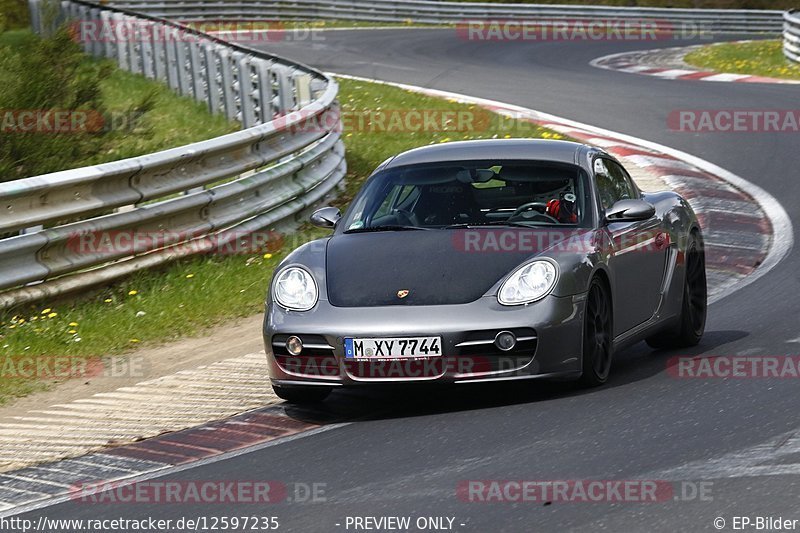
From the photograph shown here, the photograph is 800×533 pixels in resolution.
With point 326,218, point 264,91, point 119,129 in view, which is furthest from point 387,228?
point 264,91

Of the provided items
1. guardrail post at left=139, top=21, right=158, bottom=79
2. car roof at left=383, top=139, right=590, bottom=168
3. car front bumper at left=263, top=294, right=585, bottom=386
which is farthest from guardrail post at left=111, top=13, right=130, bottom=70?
car front bumper at left=263, top=294, right=585, bottom=386

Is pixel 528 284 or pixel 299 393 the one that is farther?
pixel 299 393

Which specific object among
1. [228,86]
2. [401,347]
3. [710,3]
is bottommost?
[710,3]

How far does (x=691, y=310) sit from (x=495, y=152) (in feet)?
5.18

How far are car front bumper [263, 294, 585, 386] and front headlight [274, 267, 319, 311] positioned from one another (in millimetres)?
175

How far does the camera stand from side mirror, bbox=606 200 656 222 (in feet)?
25.0

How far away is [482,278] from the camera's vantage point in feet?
23.2

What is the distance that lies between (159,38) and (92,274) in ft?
41.5

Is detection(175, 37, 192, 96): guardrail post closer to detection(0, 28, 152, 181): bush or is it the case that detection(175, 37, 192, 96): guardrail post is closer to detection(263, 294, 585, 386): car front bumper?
detection(0, 28, 152, 181): bush

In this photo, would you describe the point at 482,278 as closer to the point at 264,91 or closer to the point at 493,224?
the point at 493,224

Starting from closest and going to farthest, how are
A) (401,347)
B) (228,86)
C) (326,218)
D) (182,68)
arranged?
(401,347) < (326,218) < (228,86) < (182,68)

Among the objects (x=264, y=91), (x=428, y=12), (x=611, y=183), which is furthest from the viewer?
(x=428, y=12)

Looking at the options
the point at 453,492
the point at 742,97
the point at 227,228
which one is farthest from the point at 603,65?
the point at 453,492

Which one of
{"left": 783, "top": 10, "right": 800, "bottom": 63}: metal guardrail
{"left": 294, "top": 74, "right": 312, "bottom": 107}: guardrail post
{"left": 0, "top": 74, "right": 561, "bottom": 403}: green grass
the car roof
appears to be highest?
the car roof
